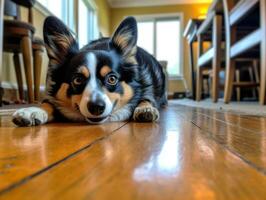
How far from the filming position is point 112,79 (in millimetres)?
1108

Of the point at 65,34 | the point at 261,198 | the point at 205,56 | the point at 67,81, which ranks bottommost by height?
the point at 261,198

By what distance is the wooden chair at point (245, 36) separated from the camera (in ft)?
5.96

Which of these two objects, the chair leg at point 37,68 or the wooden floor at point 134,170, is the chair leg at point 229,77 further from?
the wooden floor at point 134,170

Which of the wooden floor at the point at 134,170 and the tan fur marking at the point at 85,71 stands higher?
the tan fur marking at the point at 85,71

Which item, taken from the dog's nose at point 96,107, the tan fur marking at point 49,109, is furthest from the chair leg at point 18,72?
the dog's nose at point 96,107

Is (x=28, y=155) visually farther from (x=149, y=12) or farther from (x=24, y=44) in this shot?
(x=149, y=12)

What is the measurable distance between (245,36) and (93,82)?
163 cm

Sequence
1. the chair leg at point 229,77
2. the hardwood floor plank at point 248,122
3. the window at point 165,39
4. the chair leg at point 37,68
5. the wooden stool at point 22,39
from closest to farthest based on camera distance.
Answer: the hardwood floor plank at point 248,122, the wooden stool at point 22,39, the chair leg at point 229,77, the chair leg at point 37,68, the window at point 165,39

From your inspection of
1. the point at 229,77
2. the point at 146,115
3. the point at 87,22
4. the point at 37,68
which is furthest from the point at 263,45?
the point at 87,22

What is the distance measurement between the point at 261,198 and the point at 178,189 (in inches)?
2.9

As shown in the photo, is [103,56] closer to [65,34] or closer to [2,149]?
[65,34]

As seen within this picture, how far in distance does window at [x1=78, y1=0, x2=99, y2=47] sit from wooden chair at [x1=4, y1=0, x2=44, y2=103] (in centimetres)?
278

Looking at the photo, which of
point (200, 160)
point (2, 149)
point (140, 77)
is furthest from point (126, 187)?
point (140, 77)

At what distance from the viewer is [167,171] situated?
37 cm
